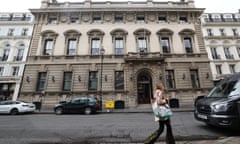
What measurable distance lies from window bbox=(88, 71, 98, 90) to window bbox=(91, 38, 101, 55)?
2.96m

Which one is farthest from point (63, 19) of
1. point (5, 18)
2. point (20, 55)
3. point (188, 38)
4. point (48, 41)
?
point (5, 18)

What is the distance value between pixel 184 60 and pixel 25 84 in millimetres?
21233

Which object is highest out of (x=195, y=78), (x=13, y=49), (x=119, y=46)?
(x=13, y=49)

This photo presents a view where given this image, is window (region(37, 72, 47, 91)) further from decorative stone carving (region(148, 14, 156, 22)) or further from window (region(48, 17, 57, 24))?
decorative stone carving (region(148, 14, 156, 22))

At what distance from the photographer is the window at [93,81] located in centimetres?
1549

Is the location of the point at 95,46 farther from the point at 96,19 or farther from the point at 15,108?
the point at 15,108

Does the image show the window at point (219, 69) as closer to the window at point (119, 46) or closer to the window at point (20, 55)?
the window at point (119, 46)

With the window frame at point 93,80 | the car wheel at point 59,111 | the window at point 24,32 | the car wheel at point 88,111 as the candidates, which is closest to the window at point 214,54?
the window frame at point 93,80

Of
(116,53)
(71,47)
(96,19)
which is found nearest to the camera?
(116,53)

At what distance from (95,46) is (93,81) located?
16.9 feet

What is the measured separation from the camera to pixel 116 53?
16.7m

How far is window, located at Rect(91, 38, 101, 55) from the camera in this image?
16828mm

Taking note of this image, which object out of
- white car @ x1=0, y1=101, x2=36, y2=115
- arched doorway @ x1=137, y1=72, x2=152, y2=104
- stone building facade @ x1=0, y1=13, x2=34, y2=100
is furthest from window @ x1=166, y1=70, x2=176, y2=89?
stone building facade @ x1=0, y1=13, x2=34, y2=100

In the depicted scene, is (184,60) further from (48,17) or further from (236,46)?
(48,17)
